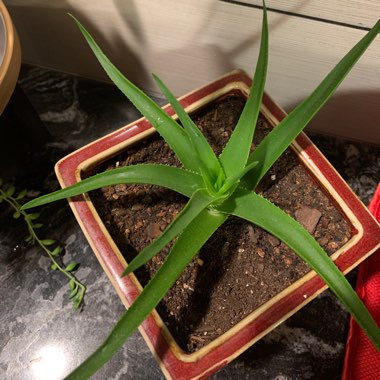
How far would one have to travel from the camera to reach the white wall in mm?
583

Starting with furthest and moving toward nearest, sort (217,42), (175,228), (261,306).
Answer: (217,42)
(261,306)
(175,228)

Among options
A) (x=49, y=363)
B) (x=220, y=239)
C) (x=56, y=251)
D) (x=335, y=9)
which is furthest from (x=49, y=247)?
(x=335, y=9)

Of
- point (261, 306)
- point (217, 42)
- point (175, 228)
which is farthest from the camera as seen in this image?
point (217, 42)

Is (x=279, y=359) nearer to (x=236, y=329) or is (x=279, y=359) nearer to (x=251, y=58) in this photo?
(x=236, y=329)

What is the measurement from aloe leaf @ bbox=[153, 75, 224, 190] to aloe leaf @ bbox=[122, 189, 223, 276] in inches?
1.1

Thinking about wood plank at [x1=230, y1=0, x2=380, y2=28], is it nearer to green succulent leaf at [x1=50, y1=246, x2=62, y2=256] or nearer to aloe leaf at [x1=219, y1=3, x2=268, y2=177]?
aloe leaf at [x1=219, y1=3, x2=268, y2=177]

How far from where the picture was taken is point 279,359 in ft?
2.21

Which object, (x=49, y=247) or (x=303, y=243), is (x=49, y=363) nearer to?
(x=49, y=247)

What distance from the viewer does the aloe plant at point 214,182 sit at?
38cm

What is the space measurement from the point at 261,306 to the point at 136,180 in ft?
0.62

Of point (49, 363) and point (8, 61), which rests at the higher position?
point (8, 61)

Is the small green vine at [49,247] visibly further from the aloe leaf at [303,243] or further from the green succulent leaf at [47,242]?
the aloe leaf at [303,243]

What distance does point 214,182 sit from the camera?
461 millimetres

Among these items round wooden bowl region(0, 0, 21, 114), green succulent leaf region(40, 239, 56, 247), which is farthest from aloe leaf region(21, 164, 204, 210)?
green succulent leaf region(40, 239, 56, 247)
